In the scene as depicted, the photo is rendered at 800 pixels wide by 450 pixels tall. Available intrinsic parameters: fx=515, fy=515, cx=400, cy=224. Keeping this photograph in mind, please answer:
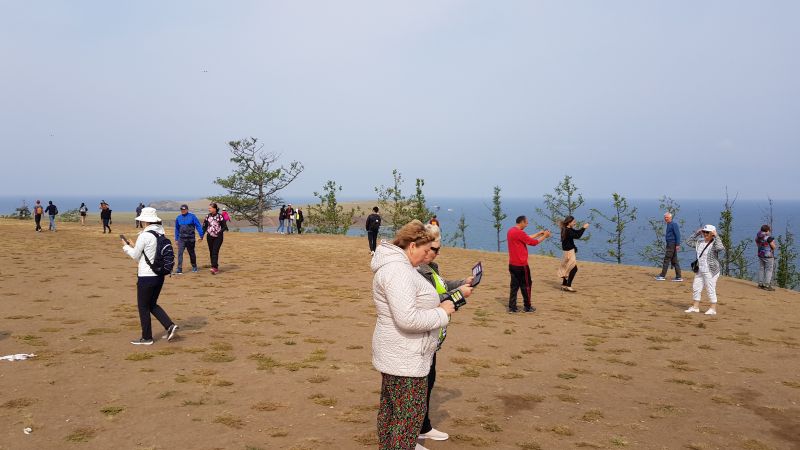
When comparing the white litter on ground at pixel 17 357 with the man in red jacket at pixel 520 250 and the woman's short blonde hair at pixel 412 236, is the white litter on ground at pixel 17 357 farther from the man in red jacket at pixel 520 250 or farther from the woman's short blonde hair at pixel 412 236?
the man in red jacket at pixel 520 250

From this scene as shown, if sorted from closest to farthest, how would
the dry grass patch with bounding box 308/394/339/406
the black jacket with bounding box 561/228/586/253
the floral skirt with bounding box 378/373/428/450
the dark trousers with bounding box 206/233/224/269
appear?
the floral skirt with bounding box 378/373/428/450 < the dry grass patch with bounding box 308/394/339/406 < the black jacket with bounding box 561/228/586/253 < the dark trousers with bounding box 206/233/224/269

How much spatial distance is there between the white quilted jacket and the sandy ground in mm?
1759

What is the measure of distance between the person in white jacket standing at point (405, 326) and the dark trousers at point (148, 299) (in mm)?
5341

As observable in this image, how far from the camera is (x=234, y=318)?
10102mm

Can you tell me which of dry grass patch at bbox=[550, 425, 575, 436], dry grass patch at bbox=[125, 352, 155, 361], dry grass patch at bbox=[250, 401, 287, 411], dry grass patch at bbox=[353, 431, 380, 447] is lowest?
dry grass patch at bbox=[550, 425, 575, 436]

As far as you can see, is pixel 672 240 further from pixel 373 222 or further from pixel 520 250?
pixel 373 222

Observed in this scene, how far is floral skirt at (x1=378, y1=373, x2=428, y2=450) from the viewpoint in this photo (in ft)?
11.8

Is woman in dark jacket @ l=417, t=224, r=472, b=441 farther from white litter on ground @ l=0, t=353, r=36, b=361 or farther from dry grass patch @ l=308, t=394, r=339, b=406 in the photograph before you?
white litter on ground @ l=0, t=353, r=36, b=361

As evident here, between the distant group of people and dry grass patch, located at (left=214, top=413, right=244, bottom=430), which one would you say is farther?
the distant group of people

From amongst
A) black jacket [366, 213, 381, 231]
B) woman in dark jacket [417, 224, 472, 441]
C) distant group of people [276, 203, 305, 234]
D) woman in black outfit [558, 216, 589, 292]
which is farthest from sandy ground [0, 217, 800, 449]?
distant group of people [276, 203, 305, 234]

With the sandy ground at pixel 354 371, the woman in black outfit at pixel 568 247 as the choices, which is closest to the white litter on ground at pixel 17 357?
the sandy ground at pixel 354 371

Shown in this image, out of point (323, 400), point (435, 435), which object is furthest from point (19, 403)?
point (435, 435)

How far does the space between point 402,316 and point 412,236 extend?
59 cm

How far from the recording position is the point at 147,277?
7695mm
